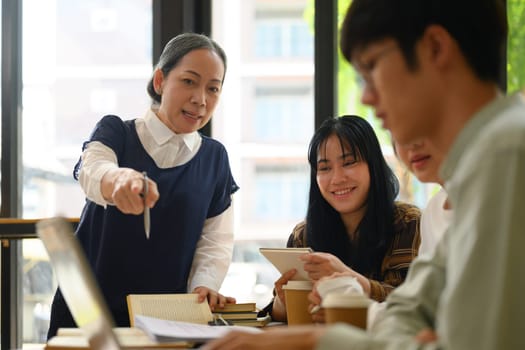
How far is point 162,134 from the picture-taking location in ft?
8.80

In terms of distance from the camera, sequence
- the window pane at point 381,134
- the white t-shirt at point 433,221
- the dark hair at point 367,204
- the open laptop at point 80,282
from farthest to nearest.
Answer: the window pane at point 381,134
the dark hair at point 367,204
the white t-shirt at point 433,221
the open laptop at point 80,282

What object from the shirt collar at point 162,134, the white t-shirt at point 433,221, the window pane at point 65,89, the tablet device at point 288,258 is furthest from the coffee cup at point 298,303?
the window pane at point 65,89

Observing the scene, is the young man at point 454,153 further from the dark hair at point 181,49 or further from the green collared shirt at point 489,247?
the dark hair at point 181,49

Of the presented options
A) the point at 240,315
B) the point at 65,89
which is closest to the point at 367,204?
the point at 240,315

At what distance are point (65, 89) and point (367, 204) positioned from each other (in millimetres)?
2051

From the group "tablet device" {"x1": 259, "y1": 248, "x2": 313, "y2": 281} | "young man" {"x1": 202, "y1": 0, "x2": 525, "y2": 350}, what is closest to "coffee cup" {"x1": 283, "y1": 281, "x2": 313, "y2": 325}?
"tablet device" {"x1": 259, "y1": 248, "x2": 313, "y2": 281}

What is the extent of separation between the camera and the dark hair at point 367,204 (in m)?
2.57

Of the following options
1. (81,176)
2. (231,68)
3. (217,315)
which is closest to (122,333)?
(217,315)

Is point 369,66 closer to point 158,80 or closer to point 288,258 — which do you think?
point 288,258

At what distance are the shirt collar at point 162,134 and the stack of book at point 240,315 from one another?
67 cm

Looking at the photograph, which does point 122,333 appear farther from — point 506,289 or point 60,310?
point 506,289

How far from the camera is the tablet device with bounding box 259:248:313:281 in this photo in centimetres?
215

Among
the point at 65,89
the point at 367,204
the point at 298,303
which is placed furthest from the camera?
the point at 65,89

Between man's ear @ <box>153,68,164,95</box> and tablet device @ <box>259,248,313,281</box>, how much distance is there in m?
0.89
